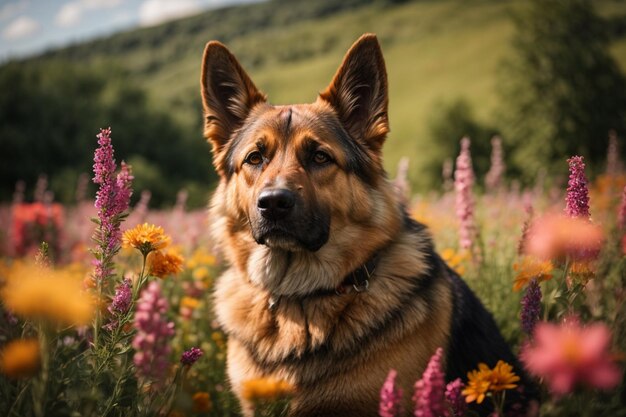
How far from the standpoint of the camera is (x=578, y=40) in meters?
26.7

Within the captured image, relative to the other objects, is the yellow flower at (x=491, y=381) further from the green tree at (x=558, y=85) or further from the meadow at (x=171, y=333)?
the green tree at (x=558, y=85)

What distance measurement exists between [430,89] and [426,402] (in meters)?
55.0

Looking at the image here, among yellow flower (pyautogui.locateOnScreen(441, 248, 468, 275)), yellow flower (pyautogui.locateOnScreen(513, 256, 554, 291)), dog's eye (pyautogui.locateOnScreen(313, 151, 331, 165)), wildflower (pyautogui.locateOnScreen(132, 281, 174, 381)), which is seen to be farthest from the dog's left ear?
wildflower (pyautogui.locateOnScreen(132, 281, 174, 381))

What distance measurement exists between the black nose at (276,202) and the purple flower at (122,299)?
97 centimetres

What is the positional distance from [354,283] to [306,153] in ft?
3.19

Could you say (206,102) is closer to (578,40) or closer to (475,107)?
(578,40)

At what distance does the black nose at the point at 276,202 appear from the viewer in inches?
107

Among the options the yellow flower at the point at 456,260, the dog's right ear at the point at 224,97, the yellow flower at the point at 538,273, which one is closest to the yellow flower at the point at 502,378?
the yellow flower at the point at 538,273

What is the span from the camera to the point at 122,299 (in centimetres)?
198

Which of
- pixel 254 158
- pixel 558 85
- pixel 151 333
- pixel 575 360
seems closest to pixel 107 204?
pixel 151 333

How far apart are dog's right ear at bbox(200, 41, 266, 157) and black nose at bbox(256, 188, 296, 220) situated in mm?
1054

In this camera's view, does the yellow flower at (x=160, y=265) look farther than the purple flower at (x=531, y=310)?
Yes

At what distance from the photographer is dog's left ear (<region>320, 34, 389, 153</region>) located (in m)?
3.11

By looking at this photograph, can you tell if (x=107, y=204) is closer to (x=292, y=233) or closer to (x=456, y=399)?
(x=292, y=233)
